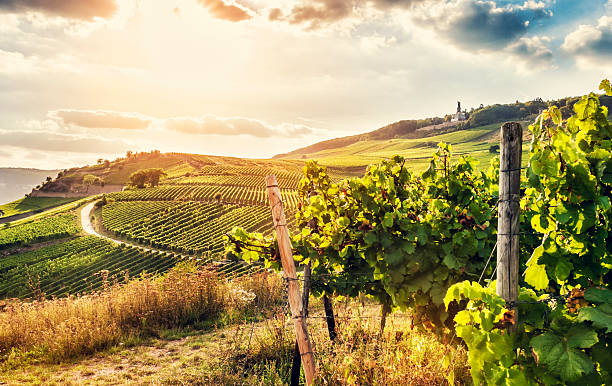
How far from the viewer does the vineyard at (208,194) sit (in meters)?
75.1

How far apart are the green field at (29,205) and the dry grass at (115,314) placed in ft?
406

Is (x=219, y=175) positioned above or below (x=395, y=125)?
below

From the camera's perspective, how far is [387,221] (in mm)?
3535

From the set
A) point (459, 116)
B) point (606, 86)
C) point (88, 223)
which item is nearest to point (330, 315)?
point (606, 86)

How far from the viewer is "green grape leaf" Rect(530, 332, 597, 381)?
6.11 feet

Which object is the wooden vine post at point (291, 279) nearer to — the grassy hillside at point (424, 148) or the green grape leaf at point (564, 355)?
the green grape leaf at point (564, 355)

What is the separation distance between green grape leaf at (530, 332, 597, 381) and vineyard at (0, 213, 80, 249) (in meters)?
81.6

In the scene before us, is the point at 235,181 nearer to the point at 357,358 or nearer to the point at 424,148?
the point at 424,148

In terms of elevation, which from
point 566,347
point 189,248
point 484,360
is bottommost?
point 189,248

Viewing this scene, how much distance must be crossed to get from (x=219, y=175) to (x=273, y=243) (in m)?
104

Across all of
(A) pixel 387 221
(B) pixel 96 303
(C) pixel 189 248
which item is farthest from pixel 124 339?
(C) pixel 189 248

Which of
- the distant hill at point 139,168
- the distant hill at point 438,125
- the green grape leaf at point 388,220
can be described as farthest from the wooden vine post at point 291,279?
the distant hill at point 139,168

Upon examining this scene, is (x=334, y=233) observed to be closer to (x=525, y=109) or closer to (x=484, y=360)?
(x=484, y=360)

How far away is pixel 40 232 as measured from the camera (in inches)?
2813
